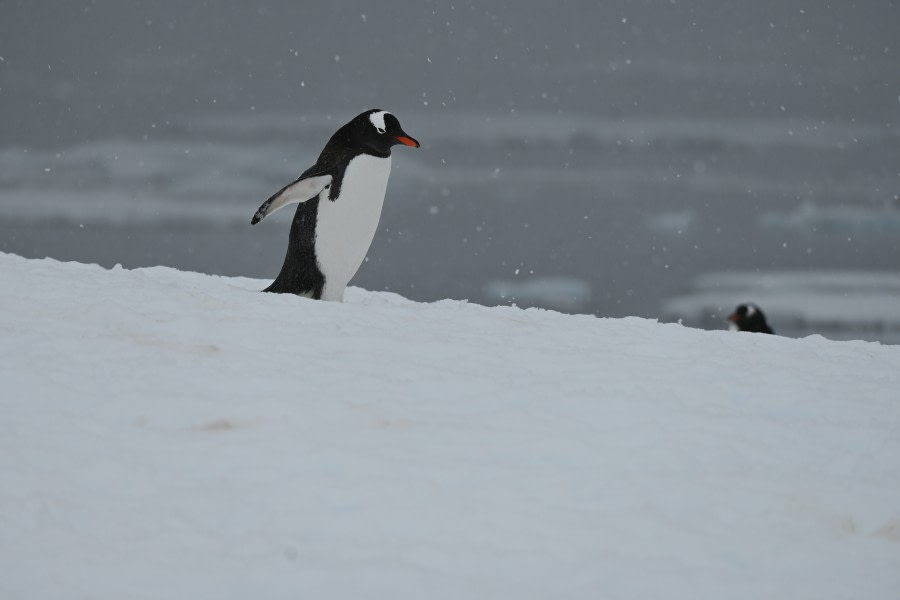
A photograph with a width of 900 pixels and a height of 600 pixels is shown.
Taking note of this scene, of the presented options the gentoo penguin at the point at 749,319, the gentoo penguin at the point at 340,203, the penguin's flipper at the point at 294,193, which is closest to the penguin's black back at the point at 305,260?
the gentoo penguin at the point at 340,203

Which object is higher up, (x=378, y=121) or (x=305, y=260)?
(x=378, y=121)

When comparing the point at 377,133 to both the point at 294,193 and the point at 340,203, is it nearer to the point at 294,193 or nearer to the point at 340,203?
the point at 340,203

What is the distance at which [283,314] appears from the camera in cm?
458

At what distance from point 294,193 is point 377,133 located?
81 centimetres

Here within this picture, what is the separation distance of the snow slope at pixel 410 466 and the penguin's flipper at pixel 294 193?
230 centimetres

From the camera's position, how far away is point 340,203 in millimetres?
6918

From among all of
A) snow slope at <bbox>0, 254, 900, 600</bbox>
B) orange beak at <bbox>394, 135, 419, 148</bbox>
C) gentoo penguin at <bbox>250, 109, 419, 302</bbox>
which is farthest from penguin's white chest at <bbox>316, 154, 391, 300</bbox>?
snow slope at <bbox>0, 254, 900, 600</bbox>

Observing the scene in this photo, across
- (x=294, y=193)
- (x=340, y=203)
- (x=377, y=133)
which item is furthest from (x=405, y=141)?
(x=294, y=193)

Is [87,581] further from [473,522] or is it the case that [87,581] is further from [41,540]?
[473,522]

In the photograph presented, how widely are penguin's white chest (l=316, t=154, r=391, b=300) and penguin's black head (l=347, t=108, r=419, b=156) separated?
0.10 metres

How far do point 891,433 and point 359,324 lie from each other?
8.17 feet

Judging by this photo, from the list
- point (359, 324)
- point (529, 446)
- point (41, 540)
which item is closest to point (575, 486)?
point (529, 446)

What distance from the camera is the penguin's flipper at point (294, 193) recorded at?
22.0 feet

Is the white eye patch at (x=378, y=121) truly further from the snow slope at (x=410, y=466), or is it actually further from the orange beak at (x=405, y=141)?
the snow slope at (x=410, y=466)
